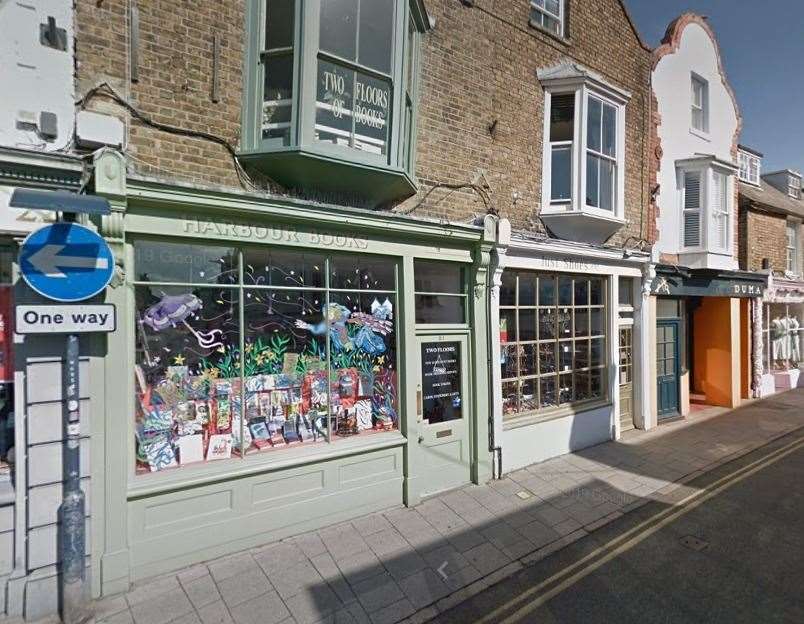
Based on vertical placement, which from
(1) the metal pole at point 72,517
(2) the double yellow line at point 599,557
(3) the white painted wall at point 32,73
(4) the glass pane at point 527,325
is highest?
(3) the white painted wall at point 32,73

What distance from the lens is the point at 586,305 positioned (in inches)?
322

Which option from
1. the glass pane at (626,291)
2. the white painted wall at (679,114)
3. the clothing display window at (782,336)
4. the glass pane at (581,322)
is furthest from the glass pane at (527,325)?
the clothing display window at (782,336)

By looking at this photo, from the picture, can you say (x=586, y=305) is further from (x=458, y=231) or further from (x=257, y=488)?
(x=257, y=488)

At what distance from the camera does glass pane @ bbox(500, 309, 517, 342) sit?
6883 millimetres

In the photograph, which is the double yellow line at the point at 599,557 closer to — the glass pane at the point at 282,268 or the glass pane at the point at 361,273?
the glass pane at the point at 361,273

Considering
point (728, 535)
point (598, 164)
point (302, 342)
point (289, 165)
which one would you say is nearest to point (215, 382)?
point (302, 342)

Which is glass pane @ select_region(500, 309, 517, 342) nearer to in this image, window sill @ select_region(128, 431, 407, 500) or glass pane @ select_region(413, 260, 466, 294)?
glass pane @ select_region(413, 260, 466, 294)

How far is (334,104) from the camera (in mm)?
5031

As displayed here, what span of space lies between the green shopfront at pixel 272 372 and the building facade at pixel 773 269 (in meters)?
10.9

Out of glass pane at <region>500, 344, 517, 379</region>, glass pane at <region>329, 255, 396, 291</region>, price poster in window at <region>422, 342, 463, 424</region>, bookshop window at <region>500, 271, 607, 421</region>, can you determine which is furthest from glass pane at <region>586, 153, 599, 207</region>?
glass pane at <region>329, 255, 396, 291</region>

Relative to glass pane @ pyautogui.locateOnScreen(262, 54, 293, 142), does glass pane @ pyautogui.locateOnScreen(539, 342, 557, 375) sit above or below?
below

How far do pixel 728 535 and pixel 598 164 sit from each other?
6.37 meters

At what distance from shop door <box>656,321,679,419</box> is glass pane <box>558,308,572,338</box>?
11.6ft

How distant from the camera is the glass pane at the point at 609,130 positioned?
8.07 metres
